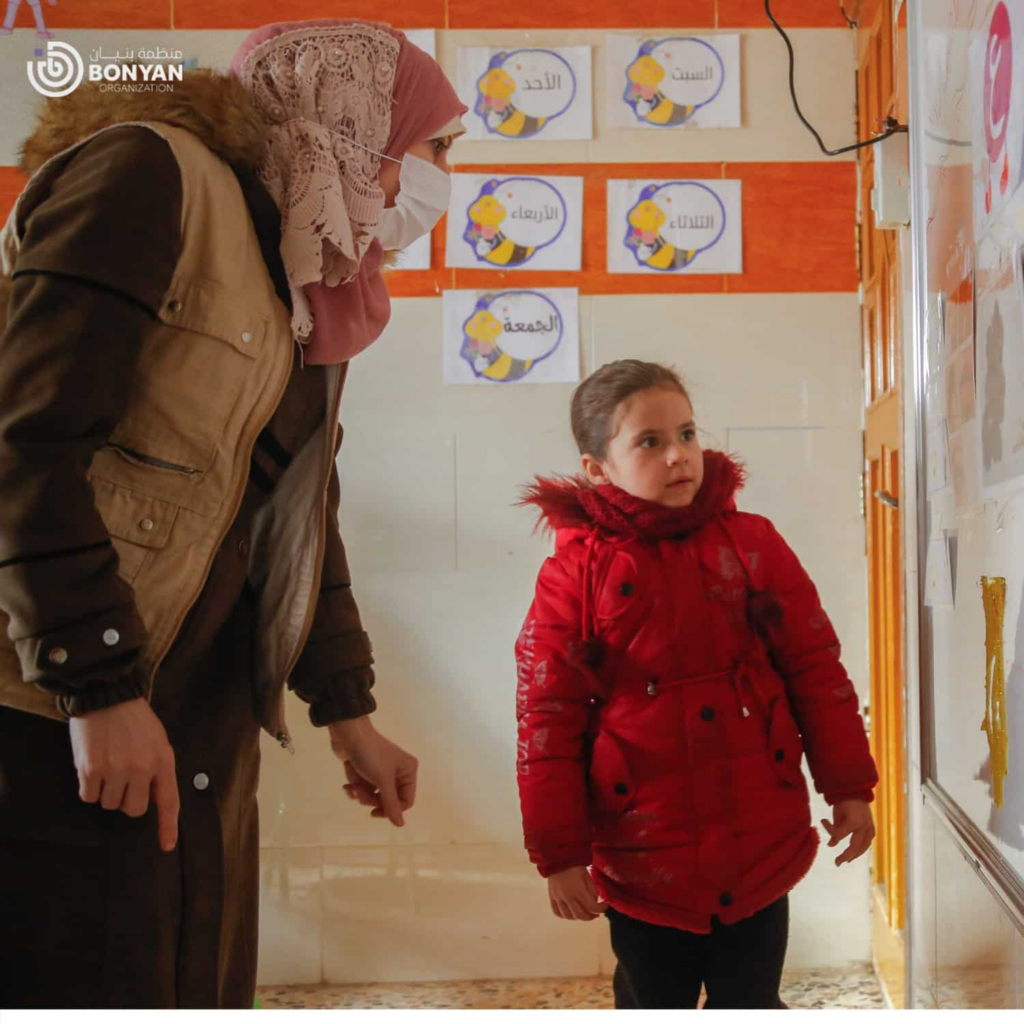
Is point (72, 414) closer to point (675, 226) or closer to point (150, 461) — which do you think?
point (150, 461)

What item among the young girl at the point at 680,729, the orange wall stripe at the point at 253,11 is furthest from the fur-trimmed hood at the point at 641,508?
the orange wall stripe at the point at 253,11

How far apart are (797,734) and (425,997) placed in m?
0.69

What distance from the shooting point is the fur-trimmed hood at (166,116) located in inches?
27.1

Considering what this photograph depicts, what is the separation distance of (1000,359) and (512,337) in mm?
692

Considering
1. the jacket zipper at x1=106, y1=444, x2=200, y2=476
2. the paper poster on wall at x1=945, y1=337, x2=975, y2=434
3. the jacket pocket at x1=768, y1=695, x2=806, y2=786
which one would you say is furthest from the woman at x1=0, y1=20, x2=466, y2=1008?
the paper poster on wall at x1=945, y1=337, x2=975, y2=434

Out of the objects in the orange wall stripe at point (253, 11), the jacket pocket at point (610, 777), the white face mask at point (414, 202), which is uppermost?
the orange wall stripe at point (253, 11)

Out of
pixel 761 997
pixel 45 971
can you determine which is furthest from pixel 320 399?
pixel 761 997

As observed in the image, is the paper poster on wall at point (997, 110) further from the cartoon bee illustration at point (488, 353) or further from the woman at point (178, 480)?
the cartoon bee illustration at point (488, 353)

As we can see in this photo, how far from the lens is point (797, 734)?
38.3 inches

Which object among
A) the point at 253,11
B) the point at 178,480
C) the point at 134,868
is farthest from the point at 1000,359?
the point at 253,11

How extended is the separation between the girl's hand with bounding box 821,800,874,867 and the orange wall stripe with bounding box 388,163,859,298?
2.07 feet

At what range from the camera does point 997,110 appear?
2.33ft

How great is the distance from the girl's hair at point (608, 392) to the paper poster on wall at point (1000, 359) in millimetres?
305

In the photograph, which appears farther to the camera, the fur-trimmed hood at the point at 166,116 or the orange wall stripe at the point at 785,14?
the orange wall stripe at the point at 785,14
